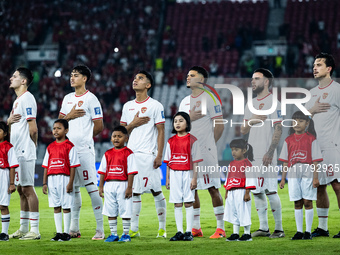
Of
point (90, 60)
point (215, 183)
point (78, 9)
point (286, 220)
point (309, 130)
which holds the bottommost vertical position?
point (286, 220)

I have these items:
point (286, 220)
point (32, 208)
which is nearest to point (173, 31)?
point (286, 220)

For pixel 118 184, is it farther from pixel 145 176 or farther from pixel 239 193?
pixel 239 193

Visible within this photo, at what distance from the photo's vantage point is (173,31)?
27328mm

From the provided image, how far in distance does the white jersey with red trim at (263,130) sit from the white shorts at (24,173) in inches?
119

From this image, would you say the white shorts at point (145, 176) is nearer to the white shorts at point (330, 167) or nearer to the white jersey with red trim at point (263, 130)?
the white jersey with red trim at point (263, 130)

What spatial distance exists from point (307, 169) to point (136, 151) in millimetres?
2293

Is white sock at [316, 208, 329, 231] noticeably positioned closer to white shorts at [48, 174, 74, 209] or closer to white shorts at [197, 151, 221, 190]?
white shorts at [197, 151, 221, 190]

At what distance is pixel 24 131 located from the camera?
329 inches

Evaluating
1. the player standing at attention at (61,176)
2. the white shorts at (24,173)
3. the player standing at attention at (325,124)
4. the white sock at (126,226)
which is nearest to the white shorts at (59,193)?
the player standing at attention at (61,176)

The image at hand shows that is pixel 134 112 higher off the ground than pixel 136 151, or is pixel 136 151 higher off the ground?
pixel 134 112

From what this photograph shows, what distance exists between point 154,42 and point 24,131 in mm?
18591

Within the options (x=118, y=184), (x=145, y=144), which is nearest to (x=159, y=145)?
(x=145, y=144)

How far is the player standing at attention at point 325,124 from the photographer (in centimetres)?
802

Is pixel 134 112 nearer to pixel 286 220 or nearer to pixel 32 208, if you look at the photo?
pixel 32 208
